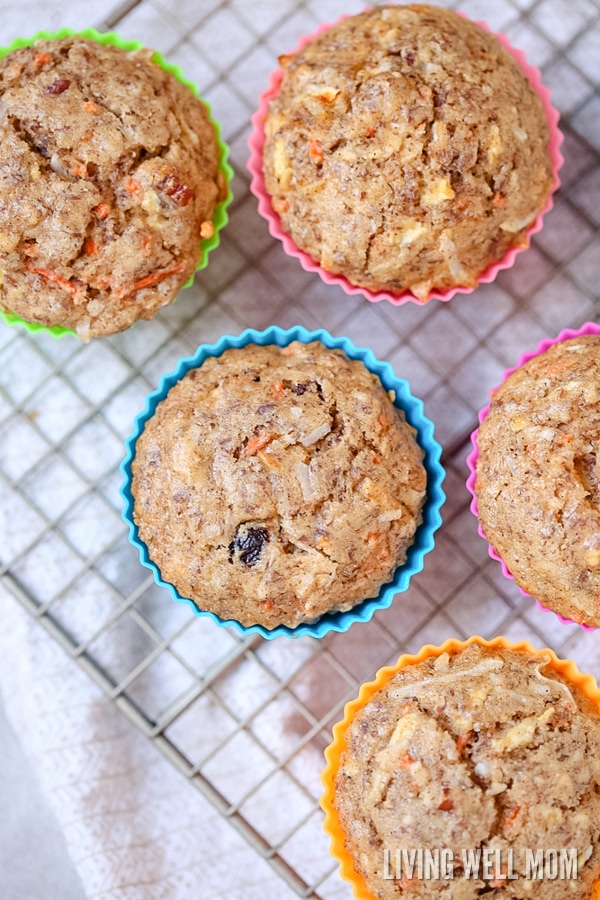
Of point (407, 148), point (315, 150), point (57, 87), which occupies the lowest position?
point (407, 148)

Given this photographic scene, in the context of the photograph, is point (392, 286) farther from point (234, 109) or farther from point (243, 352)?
point (234, 109)

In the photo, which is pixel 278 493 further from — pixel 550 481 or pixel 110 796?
pixel 110 796

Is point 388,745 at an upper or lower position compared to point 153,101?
lower

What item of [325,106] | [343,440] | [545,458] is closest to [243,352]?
[343,440]

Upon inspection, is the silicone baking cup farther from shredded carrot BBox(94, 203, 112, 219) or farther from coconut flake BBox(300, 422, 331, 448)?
coconut flake BBox(300, 422, 331, 448)

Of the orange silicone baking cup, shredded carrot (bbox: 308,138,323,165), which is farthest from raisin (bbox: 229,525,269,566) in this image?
shredded carrot (bbox: 308,138,323,165)

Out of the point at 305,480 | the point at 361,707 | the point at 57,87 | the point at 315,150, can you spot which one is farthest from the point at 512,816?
the point at 57,87

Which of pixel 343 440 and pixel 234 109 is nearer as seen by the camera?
pixel 343 440
